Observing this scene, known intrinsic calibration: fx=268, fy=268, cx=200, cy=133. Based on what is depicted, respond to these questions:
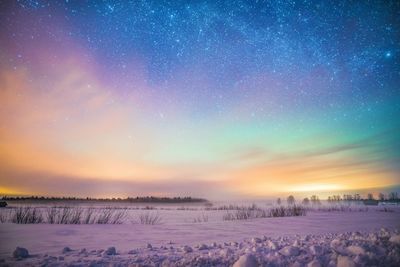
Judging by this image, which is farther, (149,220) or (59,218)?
(149,220)

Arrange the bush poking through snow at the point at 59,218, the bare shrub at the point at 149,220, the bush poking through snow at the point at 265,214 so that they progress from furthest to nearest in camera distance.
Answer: the bush poking through snow at the point at 265,214, the bare shrub at the point at 149,220, the bush poking through snow at the point at 59,218

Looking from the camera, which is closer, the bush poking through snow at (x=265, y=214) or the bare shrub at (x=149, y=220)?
the bare shrub at (x=149, y=220)

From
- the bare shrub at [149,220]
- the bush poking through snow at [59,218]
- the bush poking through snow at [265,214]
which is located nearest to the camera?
the bush poking through snow at [59,218]

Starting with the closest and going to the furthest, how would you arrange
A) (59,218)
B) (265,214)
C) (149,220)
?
(59,218)
(149,220)
(265,214)

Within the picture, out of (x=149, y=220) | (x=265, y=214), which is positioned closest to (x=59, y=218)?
(x=149, y=220)

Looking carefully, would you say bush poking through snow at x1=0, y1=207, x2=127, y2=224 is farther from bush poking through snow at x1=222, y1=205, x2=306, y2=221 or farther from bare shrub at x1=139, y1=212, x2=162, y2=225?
bush poking through snow at x1=222, y1=205, x2=306, y2=221

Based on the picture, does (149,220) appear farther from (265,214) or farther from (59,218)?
(265,214)

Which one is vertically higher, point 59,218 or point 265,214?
point 59,218

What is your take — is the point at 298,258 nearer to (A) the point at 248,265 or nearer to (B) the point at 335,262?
(B) the point at 335,262

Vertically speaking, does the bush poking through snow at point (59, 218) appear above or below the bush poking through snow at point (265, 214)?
above

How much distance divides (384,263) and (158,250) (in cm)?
430

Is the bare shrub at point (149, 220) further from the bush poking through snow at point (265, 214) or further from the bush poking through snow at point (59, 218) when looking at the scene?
the bush poking through snow at point (265, 214)

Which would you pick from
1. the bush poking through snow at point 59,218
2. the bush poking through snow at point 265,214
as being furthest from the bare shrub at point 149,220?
the bush poking through snow at point 265,214

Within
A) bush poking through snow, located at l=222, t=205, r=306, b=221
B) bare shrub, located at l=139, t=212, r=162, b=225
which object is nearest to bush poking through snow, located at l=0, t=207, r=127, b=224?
bare shrub, located at l=139, t=212, r=162, b=225
